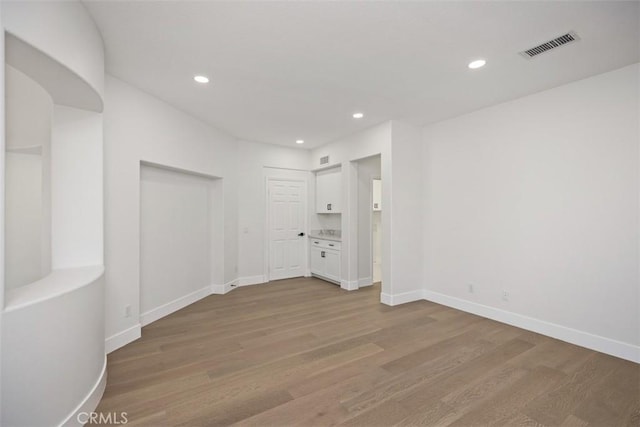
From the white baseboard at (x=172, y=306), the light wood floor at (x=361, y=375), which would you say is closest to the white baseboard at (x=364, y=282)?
the light wood floor at (x=361, y=375)

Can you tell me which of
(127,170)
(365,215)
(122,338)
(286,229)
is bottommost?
(122,338)

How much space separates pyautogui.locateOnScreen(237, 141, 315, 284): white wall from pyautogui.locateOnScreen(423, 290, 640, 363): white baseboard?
3.36 metres

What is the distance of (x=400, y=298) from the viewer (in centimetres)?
435

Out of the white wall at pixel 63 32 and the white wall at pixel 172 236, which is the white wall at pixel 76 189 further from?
the white wall at pixel 172 236

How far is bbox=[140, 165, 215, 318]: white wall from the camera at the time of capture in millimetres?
3611

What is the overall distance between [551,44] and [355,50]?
1617mm

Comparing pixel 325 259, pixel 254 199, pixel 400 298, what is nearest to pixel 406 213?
pixel 400 298

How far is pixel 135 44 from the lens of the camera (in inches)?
93.8

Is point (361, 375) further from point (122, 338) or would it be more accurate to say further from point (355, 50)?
point (355, 50)

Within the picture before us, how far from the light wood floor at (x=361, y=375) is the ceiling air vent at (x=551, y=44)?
2.79 meters

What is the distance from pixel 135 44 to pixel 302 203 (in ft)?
13.7

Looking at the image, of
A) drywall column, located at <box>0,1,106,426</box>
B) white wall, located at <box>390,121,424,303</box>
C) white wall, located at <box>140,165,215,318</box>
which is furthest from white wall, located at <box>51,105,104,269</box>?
white wall, located at <box>390,121,424,303</box>

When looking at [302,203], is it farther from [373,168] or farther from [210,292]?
[210,292]

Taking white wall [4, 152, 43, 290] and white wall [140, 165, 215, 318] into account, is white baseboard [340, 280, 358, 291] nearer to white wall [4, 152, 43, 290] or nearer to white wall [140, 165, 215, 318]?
white wall [140, 165, 215, 318]
